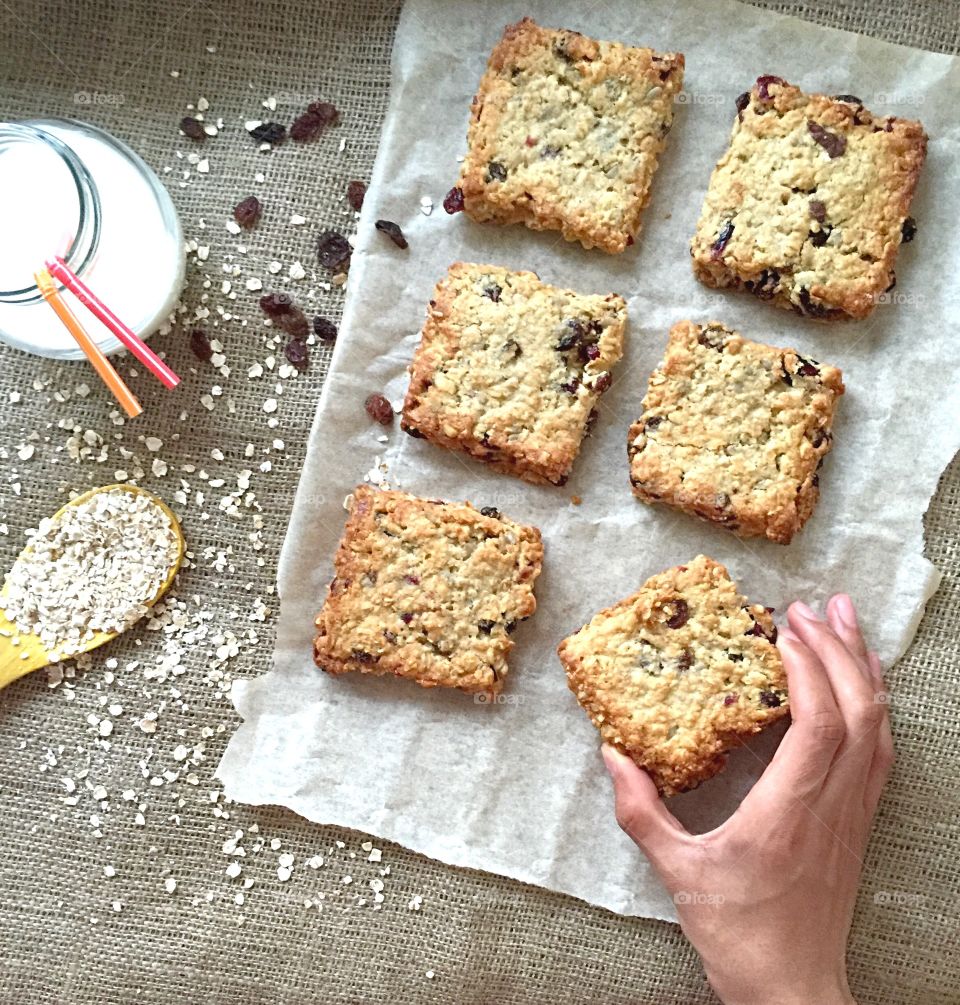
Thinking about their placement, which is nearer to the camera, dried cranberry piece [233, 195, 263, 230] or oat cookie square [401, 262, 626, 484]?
oat cookie square [401, 262, 626, 484]

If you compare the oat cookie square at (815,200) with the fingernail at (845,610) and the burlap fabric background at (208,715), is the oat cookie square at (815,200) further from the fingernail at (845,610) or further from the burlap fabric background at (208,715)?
the burlap fabric background at (208,715)

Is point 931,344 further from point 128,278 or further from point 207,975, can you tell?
point 207,975

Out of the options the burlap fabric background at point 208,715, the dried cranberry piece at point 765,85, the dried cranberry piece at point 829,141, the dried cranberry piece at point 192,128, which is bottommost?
the burlap fabric background at point 208,715

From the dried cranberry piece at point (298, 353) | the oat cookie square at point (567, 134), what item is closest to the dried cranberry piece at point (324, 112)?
the oat cookie square at point (567, 134)

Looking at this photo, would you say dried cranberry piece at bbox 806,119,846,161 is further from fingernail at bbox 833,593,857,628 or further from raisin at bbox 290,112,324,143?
raisin at bbox 290,112,324,143

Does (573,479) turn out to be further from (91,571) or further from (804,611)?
(91,571)

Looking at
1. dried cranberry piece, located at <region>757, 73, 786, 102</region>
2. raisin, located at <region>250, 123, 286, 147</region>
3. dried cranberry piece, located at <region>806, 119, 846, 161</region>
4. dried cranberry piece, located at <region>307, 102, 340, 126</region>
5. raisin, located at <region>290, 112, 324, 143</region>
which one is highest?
dried cranberry piece, located at <region>757, 73, 786, 102</region>

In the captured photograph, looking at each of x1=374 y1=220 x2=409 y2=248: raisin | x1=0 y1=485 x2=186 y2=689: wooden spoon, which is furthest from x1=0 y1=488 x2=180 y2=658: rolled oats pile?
x1=374 y1=220 x2=409 y2=248: raisin
